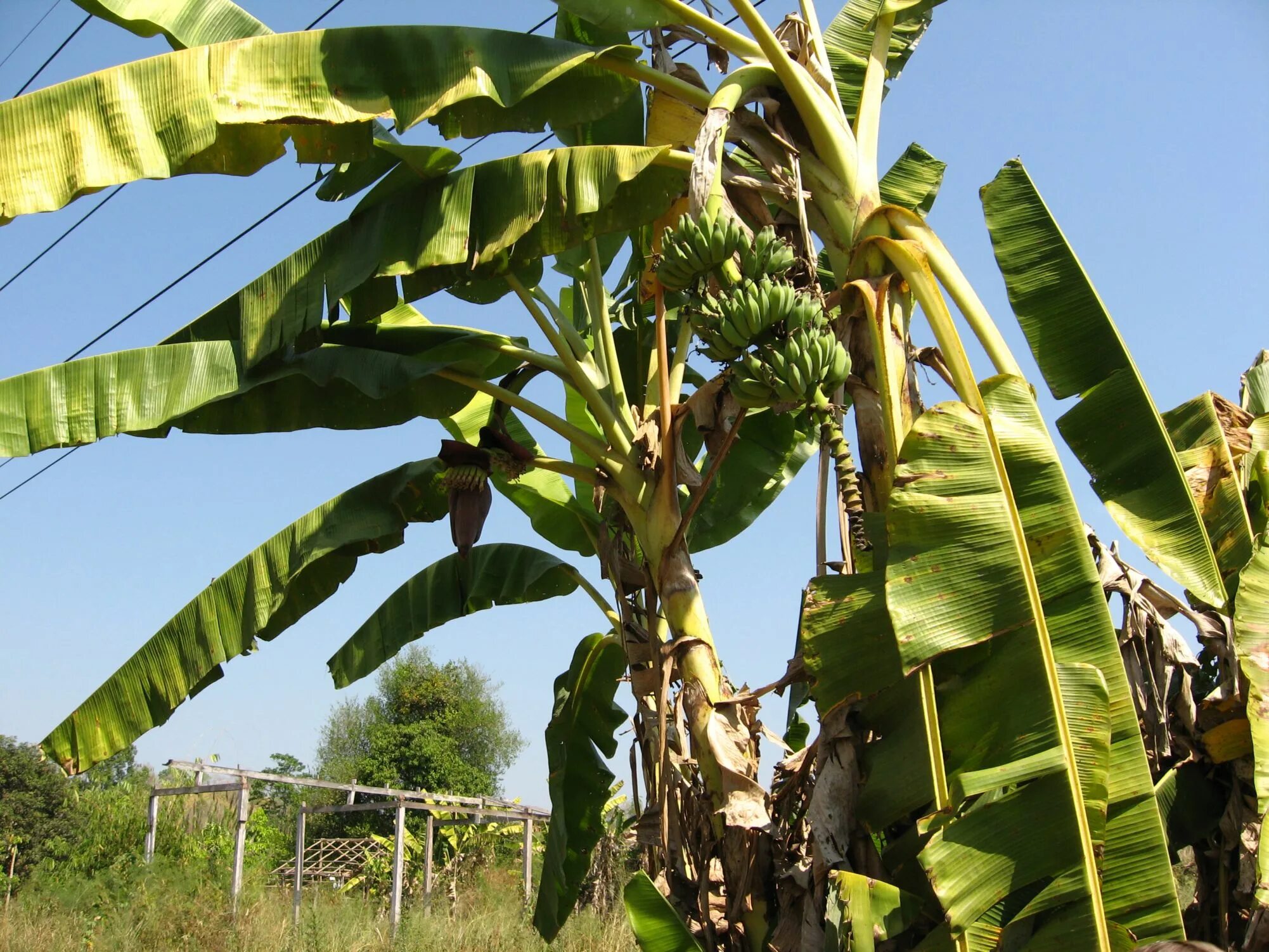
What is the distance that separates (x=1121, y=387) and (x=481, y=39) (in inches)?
87.5

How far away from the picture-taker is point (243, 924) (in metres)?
7.57

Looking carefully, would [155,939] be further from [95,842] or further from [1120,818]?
[1120,818]

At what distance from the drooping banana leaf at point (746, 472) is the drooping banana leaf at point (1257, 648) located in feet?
6.49

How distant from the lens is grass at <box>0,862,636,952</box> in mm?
7023

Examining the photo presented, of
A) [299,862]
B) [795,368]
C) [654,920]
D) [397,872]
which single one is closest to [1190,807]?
[654,920]

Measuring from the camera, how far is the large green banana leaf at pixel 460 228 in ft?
10.6

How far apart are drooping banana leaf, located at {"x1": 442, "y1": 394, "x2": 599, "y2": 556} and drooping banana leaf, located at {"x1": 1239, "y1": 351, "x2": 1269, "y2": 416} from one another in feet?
8.60

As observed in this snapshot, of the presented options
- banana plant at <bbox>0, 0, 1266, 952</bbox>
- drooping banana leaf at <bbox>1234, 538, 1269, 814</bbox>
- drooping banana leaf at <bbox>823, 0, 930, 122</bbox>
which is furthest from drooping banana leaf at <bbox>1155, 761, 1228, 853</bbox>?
drooping banana leaf at <bbox>823, 0, 930, 122</bbox>

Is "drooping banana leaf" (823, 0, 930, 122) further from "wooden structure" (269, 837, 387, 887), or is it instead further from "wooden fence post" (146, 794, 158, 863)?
"wooden structure" (269, 837, 387, 887)

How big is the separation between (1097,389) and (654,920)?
189 centimetres

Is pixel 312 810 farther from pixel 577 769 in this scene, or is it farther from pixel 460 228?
pixel 460 228

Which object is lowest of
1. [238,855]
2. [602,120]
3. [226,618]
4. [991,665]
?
[238,855]

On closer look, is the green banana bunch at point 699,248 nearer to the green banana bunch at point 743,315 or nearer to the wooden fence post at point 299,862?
the green banana bunch at point 743,315

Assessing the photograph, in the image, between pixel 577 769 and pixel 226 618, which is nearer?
pixel 226 618
